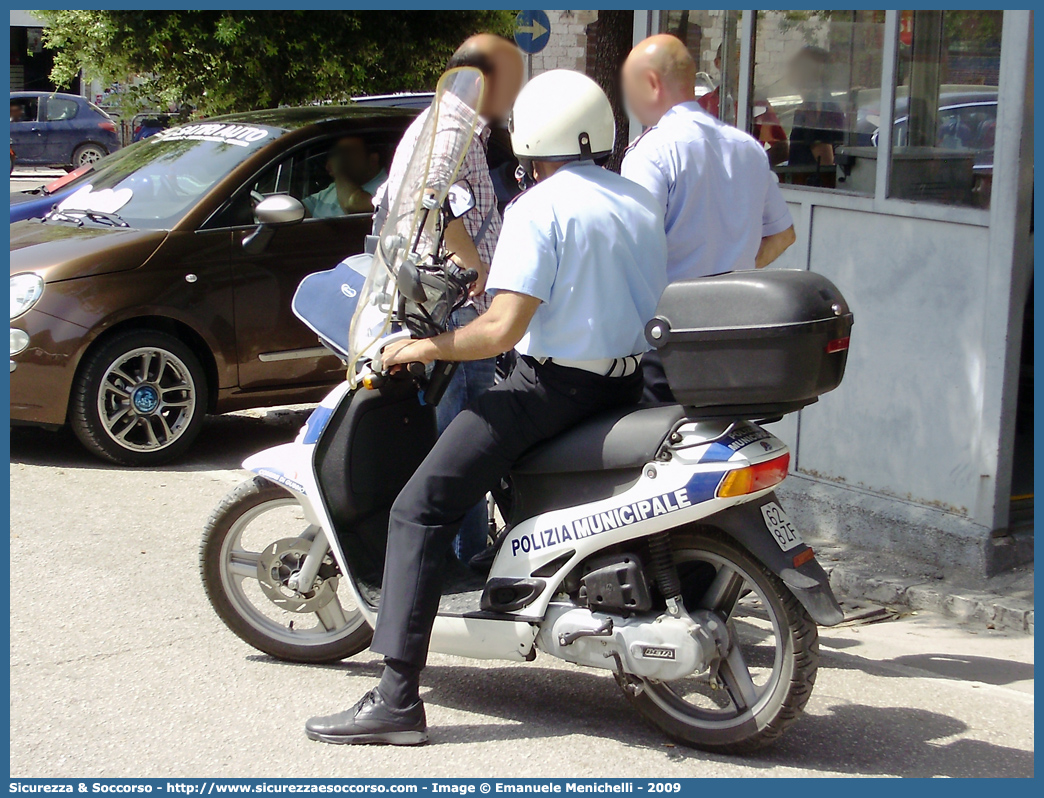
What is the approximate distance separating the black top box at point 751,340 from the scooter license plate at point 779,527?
0.26 meters

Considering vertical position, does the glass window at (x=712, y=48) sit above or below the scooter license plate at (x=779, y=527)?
above

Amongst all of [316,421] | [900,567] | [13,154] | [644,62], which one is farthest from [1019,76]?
[13,154]

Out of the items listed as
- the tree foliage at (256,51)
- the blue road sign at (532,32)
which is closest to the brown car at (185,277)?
the blue road sign at (532,32)

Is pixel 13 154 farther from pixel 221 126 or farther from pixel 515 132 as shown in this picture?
pixel 515 132

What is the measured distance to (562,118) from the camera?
342 cm

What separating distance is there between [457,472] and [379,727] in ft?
2.46

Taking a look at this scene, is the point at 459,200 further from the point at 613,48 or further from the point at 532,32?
the point at 532,32

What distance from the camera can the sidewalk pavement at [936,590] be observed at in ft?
15.9

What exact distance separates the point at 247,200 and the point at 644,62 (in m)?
3.22

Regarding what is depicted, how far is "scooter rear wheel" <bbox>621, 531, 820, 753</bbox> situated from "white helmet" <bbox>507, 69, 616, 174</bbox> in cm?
111

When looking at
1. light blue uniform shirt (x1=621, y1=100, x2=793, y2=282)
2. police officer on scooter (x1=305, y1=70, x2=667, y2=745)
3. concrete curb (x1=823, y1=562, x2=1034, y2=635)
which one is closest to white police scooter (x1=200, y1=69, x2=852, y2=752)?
police officer on scooter (x1=305, y1=70, x2=667, y2=745)

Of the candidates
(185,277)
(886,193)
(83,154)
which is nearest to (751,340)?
(886,193)

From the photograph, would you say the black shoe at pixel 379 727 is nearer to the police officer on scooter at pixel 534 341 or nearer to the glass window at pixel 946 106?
the police officer on scooter at pixel 534 341

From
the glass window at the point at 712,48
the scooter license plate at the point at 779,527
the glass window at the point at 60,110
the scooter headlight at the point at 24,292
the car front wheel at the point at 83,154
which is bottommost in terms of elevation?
the scooter license plate at the point at 779,527
